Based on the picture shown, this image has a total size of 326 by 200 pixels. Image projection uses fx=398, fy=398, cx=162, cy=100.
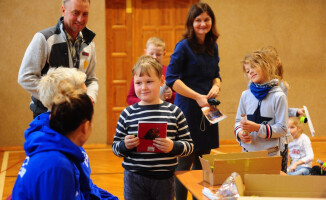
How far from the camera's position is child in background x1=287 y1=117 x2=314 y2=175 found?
4.75 meters

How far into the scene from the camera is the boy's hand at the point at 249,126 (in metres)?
2.80

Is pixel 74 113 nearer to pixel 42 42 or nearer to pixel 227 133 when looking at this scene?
pixel 42 42

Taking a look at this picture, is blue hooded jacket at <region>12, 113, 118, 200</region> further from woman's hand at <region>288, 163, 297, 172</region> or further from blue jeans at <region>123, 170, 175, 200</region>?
woman's hand at <region>288, 163, 297, 172</region>

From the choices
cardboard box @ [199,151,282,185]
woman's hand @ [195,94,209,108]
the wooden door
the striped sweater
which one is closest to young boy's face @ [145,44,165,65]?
woman's hand @ [195,94,209,108]

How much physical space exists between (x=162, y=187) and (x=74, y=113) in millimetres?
1029

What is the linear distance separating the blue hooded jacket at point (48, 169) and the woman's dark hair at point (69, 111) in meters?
0.04

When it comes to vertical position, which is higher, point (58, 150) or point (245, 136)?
point (58, 150)

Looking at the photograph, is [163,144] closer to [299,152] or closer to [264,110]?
[264,110]

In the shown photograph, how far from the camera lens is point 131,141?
2.40 m

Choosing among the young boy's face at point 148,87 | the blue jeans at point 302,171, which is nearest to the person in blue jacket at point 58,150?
the young boy's face at point 148,87

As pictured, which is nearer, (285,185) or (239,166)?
(285,185)

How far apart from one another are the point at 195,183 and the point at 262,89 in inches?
42.0

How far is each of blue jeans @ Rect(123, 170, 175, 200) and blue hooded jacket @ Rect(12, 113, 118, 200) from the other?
804mm

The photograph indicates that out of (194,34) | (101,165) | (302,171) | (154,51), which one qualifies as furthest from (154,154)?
(101,165)
